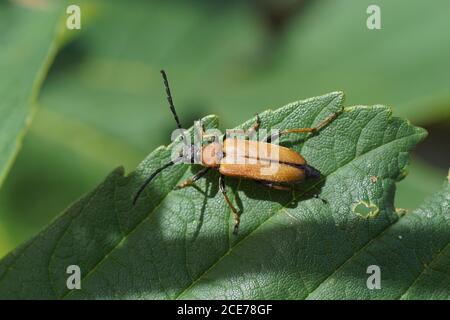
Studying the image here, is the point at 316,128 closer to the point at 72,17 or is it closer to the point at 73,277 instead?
the point at 73,277

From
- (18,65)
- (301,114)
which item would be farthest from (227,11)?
(301,114)

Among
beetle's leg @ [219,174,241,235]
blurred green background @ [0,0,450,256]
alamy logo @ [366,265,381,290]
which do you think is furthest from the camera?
blurred green background @ [0,0,450,256]

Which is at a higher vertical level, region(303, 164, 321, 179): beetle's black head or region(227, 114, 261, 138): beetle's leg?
region(227, 114, 261, 138): beetle's leg

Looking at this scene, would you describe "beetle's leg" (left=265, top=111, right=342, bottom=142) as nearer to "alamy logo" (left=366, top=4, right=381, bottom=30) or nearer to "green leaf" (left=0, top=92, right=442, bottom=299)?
"green leaf" (left=0, top=92, right=442, bottom=299)

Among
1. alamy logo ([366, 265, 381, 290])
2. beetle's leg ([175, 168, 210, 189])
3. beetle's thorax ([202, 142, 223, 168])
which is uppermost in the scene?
beetle's thorax ([202, 142, 223, 168])

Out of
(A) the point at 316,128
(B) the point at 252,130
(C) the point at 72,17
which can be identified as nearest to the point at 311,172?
(A) the point at 316,128

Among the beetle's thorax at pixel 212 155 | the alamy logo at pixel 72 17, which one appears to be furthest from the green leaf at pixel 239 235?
the alamy logo at pixel 72 17

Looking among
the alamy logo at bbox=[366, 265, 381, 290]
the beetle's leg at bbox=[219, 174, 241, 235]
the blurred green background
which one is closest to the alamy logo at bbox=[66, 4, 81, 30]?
the blurred green background
